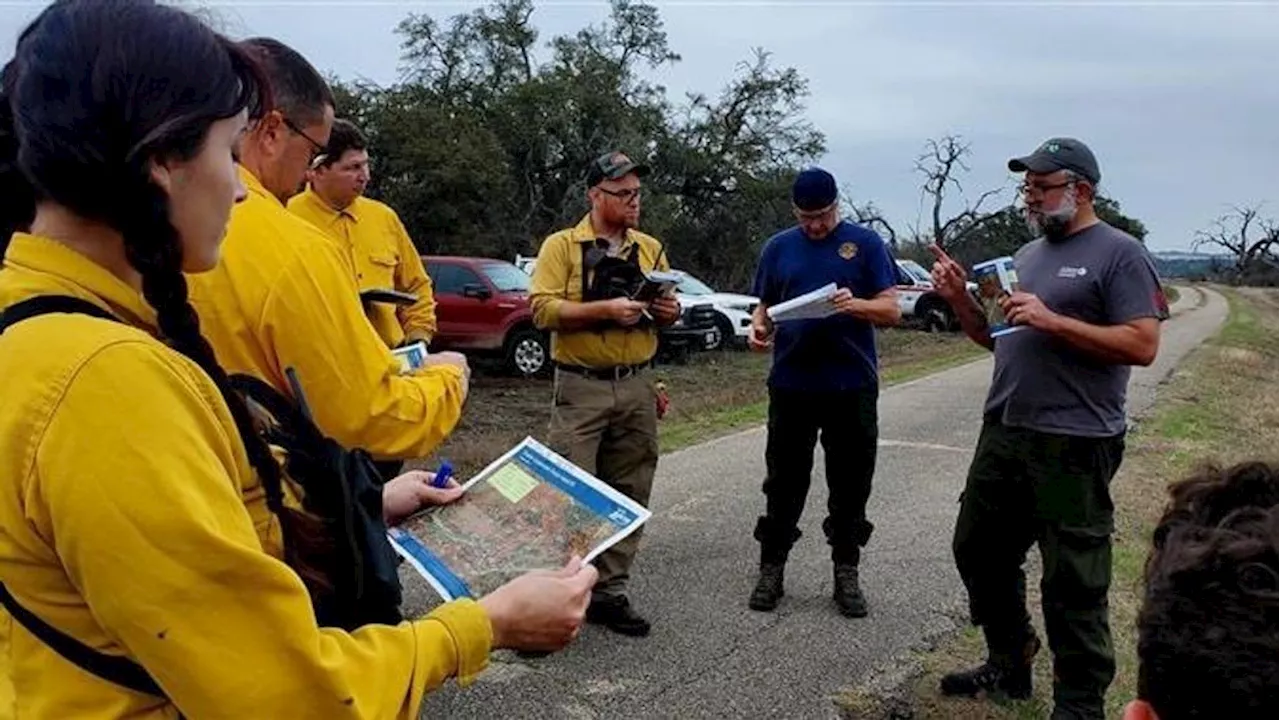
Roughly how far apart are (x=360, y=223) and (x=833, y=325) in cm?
232

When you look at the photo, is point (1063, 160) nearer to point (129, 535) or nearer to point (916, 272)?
point (129, 535)

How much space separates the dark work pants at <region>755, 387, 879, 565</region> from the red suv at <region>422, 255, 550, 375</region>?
1076 centimetres

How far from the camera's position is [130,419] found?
4.14 ft

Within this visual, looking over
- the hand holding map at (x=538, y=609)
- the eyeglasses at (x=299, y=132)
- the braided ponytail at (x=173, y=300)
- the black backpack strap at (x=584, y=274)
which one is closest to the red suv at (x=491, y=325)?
the black backpack strap at (x=584, y=274)

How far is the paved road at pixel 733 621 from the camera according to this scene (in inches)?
167

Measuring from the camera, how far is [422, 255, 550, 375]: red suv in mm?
16156

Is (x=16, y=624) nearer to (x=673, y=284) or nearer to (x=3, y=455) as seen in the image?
(x=3, y=455)

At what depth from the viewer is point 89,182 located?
4.43ft

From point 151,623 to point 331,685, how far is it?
0.24m

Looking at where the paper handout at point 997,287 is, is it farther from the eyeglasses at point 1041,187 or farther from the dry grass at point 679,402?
the dry grass at point 679,402

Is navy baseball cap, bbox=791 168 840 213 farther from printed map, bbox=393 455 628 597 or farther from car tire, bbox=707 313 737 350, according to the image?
car tire, bbox=707 313 737 350

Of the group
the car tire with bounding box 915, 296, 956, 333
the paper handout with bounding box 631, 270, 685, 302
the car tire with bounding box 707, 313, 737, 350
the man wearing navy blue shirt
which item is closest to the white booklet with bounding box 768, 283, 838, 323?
the man wearing navy blue shirt

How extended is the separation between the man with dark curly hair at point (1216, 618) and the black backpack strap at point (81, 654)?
1194mm

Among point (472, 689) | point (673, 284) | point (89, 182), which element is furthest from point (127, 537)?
point (673, 284)
